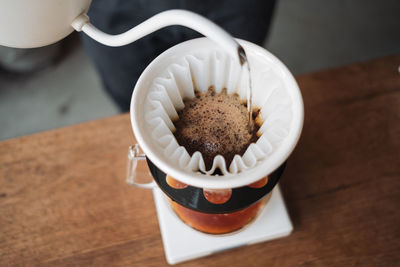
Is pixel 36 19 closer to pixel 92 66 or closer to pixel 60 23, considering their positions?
pixel 60 23

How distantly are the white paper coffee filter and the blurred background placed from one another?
2.65 feet

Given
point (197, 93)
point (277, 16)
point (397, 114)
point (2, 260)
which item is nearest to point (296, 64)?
point (277, 16)

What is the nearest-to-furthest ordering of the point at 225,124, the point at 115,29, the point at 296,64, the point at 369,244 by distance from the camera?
the point at 225,124 < the point at 369,244 < the point at 115,29 < the point at 296,64

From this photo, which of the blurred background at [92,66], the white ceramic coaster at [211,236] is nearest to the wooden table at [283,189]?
the white ceramic coaster at [211,236]

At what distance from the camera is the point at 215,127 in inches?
16.6

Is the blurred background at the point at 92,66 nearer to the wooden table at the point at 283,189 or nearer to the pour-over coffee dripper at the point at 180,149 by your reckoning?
the wooden table at the point at 283,189

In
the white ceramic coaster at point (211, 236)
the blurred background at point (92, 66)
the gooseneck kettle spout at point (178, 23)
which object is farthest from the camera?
the blurred background at point (92, 66)

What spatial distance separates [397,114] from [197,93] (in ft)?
1.17

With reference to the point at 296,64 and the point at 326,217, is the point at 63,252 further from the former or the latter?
the point at 296,64

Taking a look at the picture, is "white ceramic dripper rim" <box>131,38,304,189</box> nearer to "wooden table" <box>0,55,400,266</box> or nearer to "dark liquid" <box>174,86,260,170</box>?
"dark liquid" <box>174,86,260,170</box>

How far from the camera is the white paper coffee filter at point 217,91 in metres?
0.37

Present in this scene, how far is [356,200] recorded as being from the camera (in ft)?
1.82

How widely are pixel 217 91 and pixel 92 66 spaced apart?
3.00ft

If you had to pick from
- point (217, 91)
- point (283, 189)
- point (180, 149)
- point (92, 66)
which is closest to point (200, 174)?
point (180, 149)
